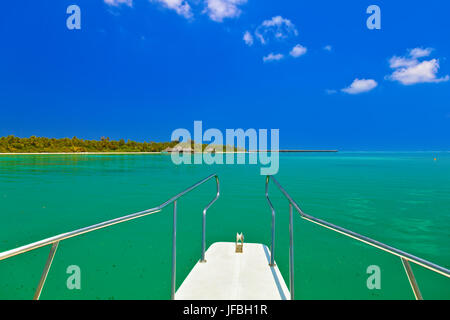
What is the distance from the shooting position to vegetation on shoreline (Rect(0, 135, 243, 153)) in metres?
73.5

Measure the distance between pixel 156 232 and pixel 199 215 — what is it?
2.08 meters

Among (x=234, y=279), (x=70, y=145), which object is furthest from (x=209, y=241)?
(x=70, y=145)

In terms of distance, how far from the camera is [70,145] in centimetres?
8112

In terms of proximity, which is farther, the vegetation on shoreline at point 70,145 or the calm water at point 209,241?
the vegetation on shoreline at point 70,145

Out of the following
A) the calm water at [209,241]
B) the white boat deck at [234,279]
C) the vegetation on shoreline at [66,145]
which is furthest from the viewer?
the vegetation on shoreline at [66,145]

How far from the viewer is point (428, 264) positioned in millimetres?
1108

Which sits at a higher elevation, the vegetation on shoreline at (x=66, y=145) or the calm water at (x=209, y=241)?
the vegetation on shoreline at (x=66, y=145)

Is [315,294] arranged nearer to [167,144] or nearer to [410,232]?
[410,232]

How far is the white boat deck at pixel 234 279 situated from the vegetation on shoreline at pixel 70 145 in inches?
3598

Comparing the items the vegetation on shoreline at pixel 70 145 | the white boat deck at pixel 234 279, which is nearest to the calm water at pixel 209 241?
the white boat deck at pixel 234 279

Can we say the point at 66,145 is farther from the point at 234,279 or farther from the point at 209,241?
the point at 234,279

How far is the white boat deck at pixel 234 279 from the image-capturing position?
224 cm

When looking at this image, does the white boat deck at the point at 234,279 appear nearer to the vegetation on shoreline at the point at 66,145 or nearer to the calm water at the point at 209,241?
the calm water at the point at 209,241
